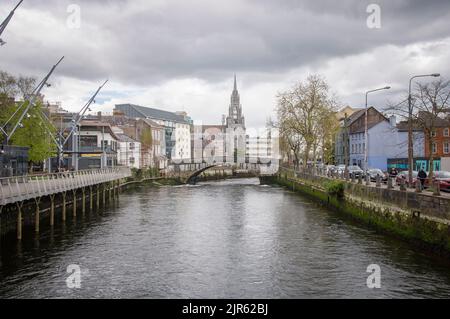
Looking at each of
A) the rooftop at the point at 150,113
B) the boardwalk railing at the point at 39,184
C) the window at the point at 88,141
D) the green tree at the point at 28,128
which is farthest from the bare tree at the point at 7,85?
the rooftop at the point at 150,113

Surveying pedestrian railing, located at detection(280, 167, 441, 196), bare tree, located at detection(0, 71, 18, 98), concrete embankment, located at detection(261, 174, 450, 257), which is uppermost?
bare tree, located at detection(0, 71, 18, 98)

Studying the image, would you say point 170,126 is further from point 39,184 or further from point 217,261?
point 217,261

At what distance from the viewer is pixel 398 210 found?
29.5 m

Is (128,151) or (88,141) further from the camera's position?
(128,151)

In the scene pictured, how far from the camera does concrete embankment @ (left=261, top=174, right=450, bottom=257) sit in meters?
23.7

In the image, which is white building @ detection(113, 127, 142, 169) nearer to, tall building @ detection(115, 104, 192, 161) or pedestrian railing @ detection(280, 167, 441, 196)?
pedestrian railing @ detection(280, 167, 441, 196)

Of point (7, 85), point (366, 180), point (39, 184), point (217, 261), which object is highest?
point (7, 85)

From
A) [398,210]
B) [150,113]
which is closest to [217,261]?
[398,210]

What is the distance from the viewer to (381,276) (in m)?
21.2

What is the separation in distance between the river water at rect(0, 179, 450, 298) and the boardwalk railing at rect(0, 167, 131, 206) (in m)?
2.63

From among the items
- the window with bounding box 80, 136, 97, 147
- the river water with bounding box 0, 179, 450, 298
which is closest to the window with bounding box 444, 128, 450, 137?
the river water with bounding box 0, 179, 450, 298

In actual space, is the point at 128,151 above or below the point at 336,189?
above

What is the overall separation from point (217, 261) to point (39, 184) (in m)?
13.7
